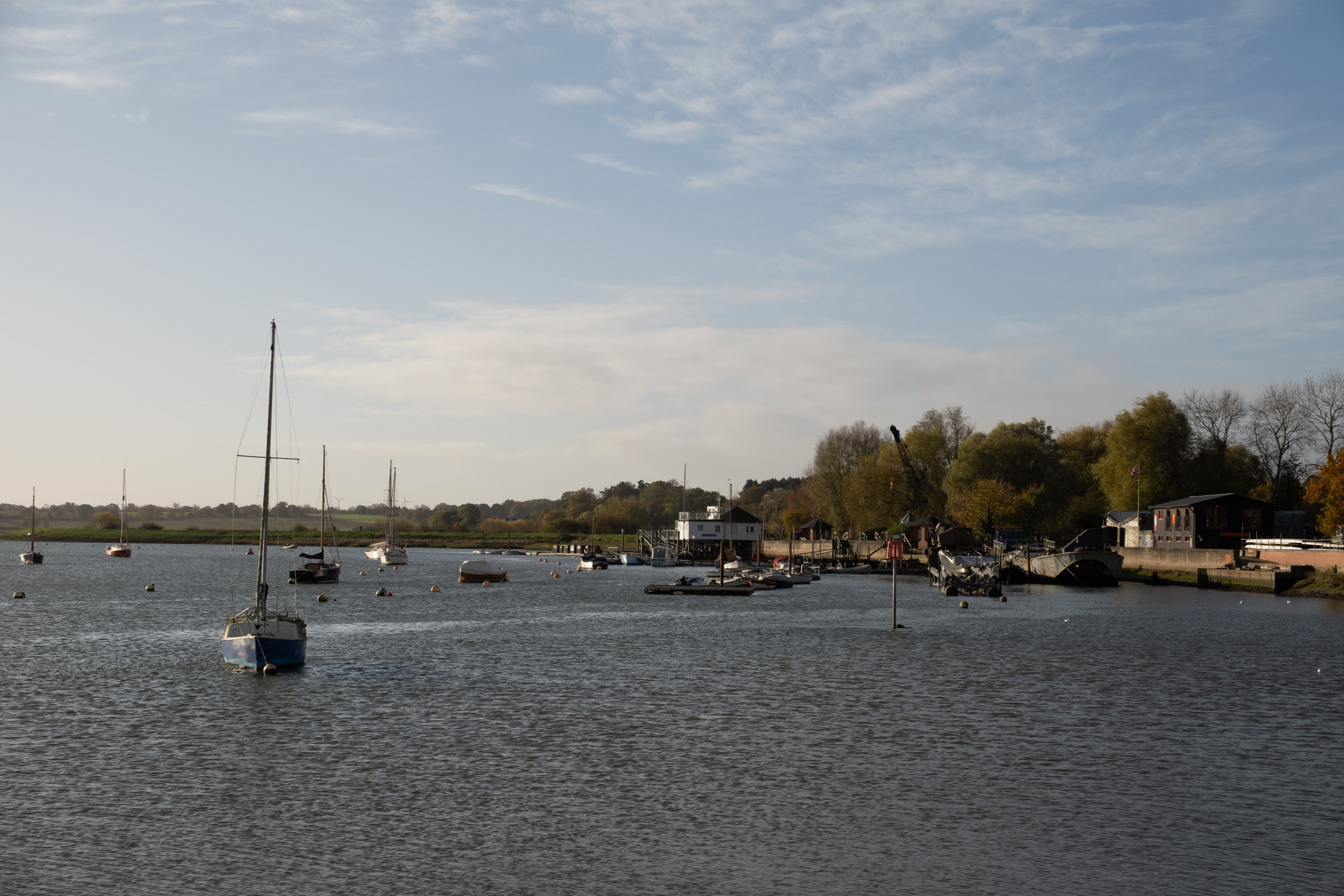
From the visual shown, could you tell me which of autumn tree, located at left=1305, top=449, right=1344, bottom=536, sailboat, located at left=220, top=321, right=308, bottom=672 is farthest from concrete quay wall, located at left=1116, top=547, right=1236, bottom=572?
sailboat, located at left=220, top=321, right=308, bottom=672

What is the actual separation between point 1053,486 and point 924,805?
15119 cm

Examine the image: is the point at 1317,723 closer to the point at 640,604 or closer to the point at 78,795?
the point at 78,795

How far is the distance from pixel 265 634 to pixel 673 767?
23519mm

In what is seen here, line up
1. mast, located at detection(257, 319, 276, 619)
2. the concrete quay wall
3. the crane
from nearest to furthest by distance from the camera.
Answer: mast, located at detection(257, 319, 276, 619) → the concrete quay wall → the crane

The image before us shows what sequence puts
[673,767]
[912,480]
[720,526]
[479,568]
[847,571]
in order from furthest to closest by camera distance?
[720,526], [912,480], [847,571], [479,568], [673,767]

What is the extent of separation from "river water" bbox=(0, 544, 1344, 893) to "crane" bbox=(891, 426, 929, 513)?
109m

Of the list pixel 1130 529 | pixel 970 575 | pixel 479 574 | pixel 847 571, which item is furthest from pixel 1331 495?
pixel 479 574

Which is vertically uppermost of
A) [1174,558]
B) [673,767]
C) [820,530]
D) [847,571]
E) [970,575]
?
[820,530]

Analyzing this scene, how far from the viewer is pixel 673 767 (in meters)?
28.7

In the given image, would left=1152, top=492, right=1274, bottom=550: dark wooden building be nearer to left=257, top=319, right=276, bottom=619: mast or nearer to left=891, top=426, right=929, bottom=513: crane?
left=891, top=426, right=929, bottom=513: crane

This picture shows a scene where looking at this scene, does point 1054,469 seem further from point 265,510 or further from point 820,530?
point 265,510

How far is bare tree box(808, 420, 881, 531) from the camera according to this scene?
185 meters

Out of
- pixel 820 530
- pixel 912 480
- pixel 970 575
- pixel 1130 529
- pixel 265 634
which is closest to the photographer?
pixel 265 634

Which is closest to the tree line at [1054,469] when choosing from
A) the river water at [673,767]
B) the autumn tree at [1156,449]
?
the autumn tree at [1156,449]
